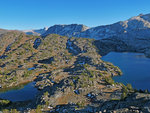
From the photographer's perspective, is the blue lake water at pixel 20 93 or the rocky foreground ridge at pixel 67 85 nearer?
the rocky foreground ridge at pixel 67 85

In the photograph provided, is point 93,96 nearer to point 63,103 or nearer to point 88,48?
point 63,103

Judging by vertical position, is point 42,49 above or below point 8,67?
above

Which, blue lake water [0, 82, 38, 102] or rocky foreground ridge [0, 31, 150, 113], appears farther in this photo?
blue lake water [0, 82, 38, 102]

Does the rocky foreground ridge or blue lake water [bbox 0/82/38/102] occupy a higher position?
the rocky foreground ridge

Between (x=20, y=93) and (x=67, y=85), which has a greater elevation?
(x=67, y=85)

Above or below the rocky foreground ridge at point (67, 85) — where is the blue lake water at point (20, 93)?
below

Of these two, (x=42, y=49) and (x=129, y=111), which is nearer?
(x=129, y=111)

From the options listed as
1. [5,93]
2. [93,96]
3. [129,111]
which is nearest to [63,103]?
[93,96]

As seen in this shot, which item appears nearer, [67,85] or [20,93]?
[67,85]
